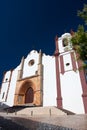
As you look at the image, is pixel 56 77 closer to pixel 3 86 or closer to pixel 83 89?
pixel 83 89

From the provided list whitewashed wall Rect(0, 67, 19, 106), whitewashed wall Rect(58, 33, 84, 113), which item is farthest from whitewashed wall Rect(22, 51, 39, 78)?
whitewashed wall Rect(58, 33, 84, 113)

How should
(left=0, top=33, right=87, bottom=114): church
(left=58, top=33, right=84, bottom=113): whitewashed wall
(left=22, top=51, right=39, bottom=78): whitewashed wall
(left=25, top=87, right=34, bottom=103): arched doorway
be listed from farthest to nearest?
(left=22, top=51, right=39, bottom=78): whitewashed wall, (left=25, top=87, right=34, bottom=103): arched doorway, (left=0, top=33, right=87, bottom=114): church, (left=58, top=33, right=84, bottom=113): whitewashed wall

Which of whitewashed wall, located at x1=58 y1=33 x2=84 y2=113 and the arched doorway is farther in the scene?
the arched doorway

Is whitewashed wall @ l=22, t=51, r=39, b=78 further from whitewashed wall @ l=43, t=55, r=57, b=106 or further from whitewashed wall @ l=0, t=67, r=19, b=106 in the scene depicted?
whitewashed wall @ l=0, t=67, r=19, b=106

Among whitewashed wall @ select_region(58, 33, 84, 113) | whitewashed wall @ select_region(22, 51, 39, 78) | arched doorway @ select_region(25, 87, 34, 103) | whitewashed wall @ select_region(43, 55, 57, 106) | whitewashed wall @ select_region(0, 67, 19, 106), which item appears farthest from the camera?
whitewashed wall @ select_region(22, 51, 39, 78)

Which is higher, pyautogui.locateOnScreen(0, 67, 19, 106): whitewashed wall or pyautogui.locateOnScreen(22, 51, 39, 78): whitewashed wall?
pyautogui.locateOnScreen(22, 51, 39, 78): whitewashed wall

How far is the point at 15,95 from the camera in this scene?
23.4m

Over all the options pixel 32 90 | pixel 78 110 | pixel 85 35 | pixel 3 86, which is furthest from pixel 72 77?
pixel 3 86

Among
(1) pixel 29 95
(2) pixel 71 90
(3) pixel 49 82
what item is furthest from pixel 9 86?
(2) pixel 71 90

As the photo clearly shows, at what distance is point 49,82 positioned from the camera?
2106cm

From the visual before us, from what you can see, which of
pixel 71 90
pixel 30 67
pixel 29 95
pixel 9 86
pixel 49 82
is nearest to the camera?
pixel 71 90

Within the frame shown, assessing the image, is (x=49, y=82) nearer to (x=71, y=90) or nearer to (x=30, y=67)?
(x=71, y=90)

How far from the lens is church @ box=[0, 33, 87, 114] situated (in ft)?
58.7

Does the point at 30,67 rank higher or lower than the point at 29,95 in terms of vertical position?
higher
